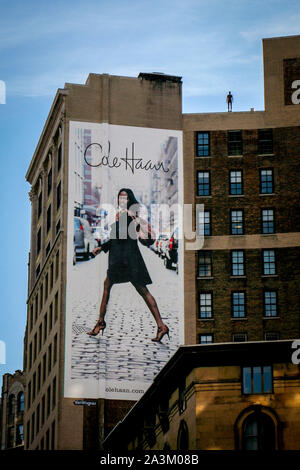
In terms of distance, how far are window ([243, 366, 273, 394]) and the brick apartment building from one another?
118ft

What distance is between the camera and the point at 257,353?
75.8 m

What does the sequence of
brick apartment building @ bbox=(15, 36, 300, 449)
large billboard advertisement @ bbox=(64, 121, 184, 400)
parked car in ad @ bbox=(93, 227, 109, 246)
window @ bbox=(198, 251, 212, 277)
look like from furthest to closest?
parked car in ad @ bbox=(93, 227, 109, 246), window @ bbox=(198, 251, 212, 277), brick apartment building @ bbox=(15, 36, 300, 449), large billboard advertisement @ bbox=(64, 121, 184, 400)

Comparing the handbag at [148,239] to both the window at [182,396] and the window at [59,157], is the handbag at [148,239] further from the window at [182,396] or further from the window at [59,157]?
the window at [182,396]

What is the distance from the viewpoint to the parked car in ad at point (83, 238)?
11503 cm

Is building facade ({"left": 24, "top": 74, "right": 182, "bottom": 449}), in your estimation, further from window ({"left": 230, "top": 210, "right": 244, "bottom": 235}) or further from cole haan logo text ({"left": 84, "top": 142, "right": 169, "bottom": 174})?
window ({"left": 230, "top": 210, "right": 244, "bottom": 235})

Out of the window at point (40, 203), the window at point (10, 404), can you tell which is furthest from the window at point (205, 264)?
the window at point (10, 404)

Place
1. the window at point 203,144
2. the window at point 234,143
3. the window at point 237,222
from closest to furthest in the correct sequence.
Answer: the window at point 237,222 < the window at point 234,143 < the window at point 203,144

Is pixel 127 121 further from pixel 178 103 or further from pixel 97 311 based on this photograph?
pixel 97 311

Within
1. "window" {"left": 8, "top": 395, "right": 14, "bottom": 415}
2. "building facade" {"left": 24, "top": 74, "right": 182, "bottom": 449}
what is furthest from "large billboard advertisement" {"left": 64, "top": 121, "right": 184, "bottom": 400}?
"window" {"left": 8, "top": 395, "right": 14, "bottom": 415}

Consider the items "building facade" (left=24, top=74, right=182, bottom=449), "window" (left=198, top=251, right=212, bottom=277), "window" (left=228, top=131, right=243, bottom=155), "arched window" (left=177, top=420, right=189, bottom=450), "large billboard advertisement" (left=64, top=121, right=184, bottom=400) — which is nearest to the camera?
"arched window" (left=177, top=420, right=189, bottom=450)

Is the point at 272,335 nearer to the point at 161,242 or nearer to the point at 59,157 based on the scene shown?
the point at 161,242

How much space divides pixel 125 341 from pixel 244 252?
1350 centimetres

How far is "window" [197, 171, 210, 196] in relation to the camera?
118m

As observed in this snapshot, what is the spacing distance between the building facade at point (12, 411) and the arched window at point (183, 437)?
216 ft
